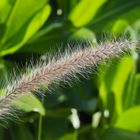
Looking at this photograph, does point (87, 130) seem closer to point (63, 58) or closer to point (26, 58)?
point (26, 58)

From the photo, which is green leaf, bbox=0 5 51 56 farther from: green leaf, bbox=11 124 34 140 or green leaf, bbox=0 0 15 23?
green leaf, bbox=11 124 34 140

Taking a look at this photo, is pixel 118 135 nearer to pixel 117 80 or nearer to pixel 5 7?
pixel 117 80

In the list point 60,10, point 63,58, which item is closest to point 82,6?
point 60,10

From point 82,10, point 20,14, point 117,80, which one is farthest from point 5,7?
point 117,80

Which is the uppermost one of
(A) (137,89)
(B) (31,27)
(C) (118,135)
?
(B) (31,27)

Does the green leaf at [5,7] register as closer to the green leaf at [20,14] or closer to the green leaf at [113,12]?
the green leaf at [20,14]

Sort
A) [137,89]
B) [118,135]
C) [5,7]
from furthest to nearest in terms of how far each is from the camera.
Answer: [137,89] → [118,135] → [5,7]

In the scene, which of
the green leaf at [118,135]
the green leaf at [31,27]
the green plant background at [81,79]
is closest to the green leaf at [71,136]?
the green plant background at [81,79]
